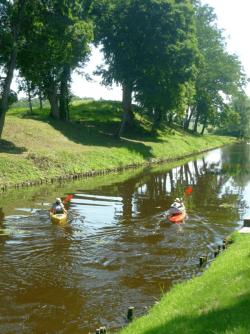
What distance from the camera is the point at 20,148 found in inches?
1661

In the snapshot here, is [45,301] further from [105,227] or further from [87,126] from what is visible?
[87,126]

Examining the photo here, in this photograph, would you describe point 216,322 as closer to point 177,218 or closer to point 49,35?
point 177,218

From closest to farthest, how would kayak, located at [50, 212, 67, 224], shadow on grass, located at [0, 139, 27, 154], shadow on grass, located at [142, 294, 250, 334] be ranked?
shadow on grass, located at [142, 294, 250, 334]
kayak, located at [50, 212, 67, 224]
shadow on grass, located at [0, 139, 27, 154]

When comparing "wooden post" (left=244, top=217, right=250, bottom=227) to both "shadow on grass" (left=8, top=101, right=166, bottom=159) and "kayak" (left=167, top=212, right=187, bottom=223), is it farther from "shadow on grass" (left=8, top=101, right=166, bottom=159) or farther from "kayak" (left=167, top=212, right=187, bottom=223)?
"shadow on grass" (left=8, top=101, right=166, bottom=159)

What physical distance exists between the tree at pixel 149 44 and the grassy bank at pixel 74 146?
831 centimetres

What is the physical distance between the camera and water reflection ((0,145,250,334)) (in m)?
13.4

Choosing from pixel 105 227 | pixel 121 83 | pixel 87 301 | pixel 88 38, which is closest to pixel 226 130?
pixel 121 83

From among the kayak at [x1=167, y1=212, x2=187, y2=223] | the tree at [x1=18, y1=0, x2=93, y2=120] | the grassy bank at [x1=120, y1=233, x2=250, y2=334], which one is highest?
the tree at [x1=18, y1=0, x2=93, y2=120]

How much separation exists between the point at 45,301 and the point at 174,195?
22598mm

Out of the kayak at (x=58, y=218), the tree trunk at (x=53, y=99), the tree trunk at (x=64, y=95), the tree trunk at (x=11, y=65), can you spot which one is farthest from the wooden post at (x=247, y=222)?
the tree trunk at (x=64, y=95)

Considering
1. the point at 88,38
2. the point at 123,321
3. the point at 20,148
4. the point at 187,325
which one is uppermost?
the point at 88,38

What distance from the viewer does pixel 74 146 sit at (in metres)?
48.8

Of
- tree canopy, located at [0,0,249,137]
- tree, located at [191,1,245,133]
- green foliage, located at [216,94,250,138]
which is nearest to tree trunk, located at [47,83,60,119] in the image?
tree canopy, located at [0,0,249,137]

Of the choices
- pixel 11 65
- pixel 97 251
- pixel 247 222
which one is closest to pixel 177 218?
pixel 247 222
